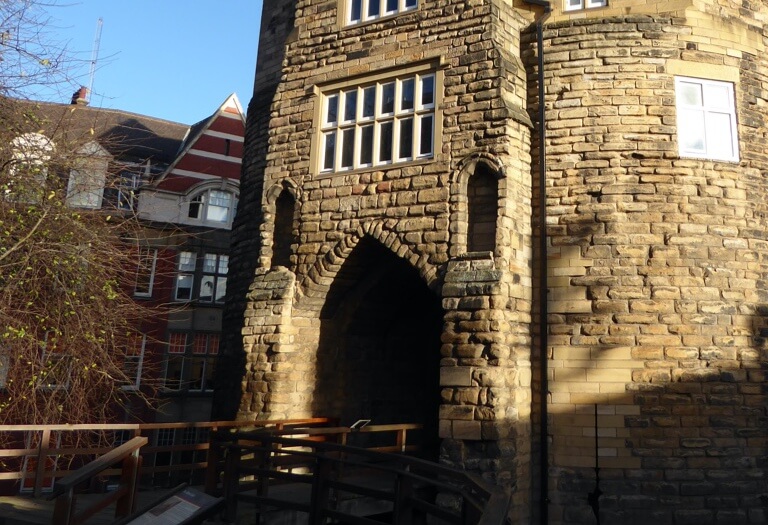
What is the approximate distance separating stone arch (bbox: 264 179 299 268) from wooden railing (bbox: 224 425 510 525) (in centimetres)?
324

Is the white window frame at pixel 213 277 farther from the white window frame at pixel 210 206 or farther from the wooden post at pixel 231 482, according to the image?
the wooden post at pixel 231 482

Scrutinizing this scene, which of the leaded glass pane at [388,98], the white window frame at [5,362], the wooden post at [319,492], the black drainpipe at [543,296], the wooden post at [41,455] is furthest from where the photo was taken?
the leaded glass pane at [388,98]

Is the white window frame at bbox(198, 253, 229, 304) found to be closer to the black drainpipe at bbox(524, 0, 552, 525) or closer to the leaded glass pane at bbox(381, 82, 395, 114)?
the leaded glass pane at bbox(381, 82, 395, 114)

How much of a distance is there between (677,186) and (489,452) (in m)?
4.79

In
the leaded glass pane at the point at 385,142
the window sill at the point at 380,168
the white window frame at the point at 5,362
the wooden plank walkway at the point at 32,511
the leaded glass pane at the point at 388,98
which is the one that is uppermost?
the leaded glass pane at the point at 388,98

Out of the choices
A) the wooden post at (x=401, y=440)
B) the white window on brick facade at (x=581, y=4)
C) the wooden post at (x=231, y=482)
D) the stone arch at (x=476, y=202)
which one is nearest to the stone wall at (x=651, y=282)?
the white window on brick facade at (x=581, y=4)

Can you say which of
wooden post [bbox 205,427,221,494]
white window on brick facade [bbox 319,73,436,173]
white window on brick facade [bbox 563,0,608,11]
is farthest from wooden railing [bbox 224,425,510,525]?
white window on brick facade [bbox 563,0,608,11]

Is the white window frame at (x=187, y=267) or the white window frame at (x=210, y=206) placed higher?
the white window frame at (x=210, y=206)

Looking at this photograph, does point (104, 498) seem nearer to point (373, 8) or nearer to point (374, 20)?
point (374, 20)

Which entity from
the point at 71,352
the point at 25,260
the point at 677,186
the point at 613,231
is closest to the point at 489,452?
the point at 613,231

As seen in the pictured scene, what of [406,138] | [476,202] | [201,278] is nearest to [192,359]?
[201,278]

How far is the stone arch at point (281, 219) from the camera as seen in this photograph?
12.0 metres

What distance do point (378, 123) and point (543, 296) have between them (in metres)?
3.87

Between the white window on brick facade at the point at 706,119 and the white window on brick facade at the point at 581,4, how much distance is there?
1.80 metres
